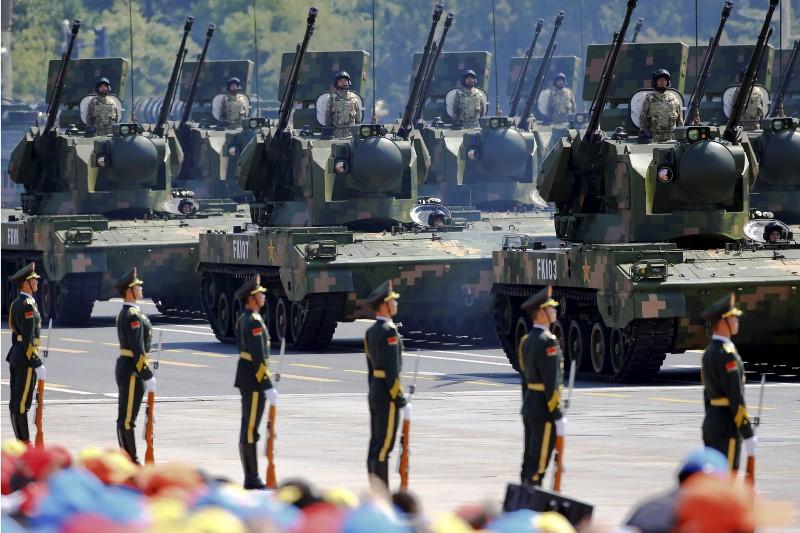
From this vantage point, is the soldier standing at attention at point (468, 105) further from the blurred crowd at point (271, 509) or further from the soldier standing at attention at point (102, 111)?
the blurred crowd at point (271, 509)

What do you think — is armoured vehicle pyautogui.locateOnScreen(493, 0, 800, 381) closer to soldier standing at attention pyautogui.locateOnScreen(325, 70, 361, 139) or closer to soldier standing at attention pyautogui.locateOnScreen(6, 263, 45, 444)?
soldier standing at attention pyautogui.locateOnScreen(325, 70, 361, 139)

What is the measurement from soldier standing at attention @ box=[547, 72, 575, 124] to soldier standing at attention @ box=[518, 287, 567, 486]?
4136 centimetres

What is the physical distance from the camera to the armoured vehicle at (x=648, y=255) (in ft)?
85.8

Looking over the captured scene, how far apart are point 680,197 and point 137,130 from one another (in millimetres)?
15204

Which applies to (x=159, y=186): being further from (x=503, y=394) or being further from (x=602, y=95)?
(x=503, y=394)

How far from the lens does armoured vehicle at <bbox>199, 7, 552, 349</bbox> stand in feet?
105

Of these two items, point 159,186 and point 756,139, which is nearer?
point 756,139

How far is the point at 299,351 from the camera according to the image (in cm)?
3256

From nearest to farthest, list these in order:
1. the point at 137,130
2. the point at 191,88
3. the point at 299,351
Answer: the point at 299,351 → the point at 137,130 → the point at 191,88

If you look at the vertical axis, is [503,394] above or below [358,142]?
below

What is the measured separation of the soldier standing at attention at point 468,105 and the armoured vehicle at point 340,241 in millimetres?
11469

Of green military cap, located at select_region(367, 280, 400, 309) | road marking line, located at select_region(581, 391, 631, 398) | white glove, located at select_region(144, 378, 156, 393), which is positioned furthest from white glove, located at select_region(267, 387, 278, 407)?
road marking line, located at select_region(581, 391, 631, 398)

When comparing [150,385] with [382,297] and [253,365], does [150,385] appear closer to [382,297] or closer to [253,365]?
[253,365]

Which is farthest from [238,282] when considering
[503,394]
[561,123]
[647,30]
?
[647,30]
